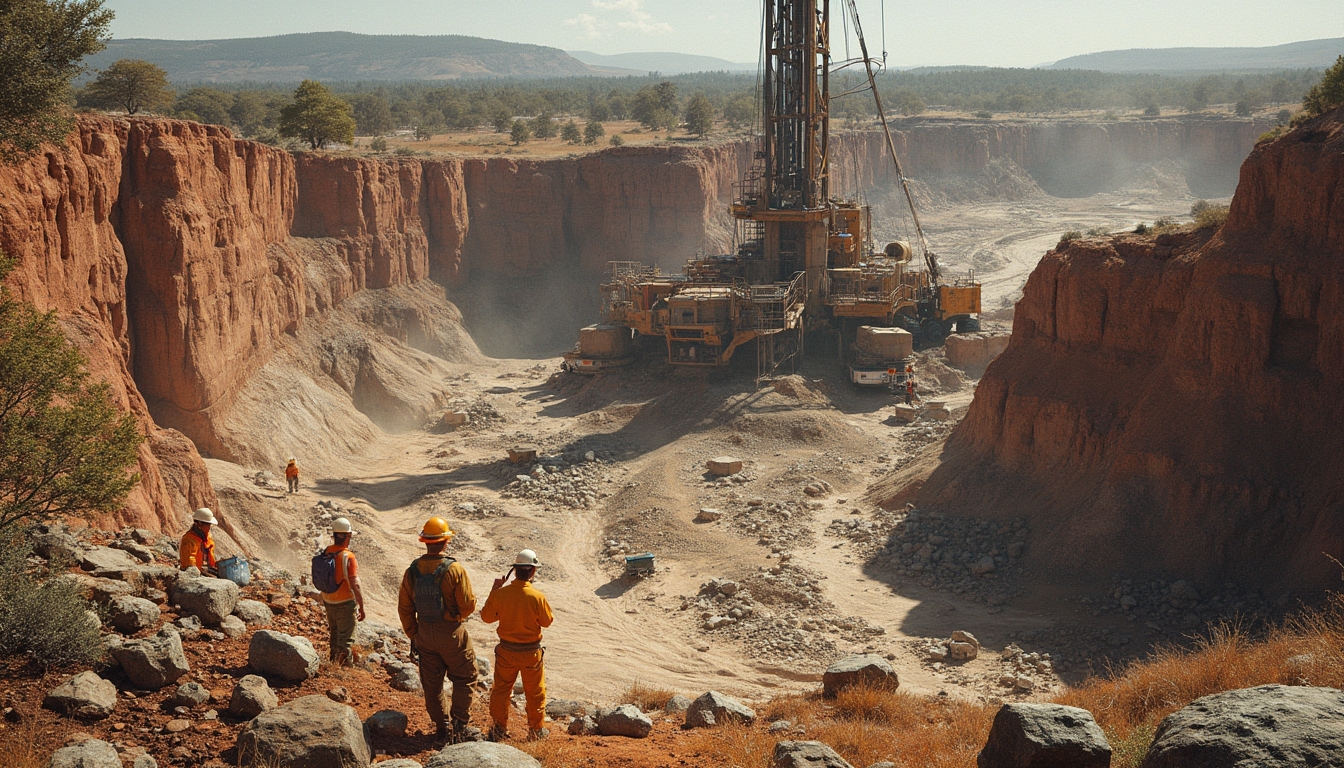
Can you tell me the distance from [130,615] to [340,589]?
1.89 metres

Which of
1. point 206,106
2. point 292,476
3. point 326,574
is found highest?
point 206,106

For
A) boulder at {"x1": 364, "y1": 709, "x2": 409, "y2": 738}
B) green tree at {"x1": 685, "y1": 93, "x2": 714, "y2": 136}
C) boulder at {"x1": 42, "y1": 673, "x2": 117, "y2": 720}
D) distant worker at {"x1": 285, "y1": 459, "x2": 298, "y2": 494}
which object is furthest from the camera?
green tree at {"x1": 685, "y1": 93, "x2": 714, "y2": 136}

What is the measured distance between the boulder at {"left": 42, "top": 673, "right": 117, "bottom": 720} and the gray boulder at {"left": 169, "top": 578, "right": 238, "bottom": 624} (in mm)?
2110

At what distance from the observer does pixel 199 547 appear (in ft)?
40.8

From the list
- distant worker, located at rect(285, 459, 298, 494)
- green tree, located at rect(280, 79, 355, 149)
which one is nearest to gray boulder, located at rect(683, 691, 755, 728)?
distant worker, located at rect(285, 459, 298, 494)

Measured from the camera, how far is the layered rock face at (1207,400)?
1780 cm

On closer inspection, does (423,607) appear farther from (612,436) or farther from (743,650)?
(612,436)

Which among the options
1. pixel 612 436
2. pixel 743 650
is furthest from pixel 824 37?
pixel 743 650

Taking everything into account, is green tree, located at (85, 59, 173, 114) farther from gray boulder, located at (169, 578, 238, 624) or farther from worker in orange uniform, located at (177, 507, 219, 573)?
gray boulder, located at (169, 578, 238, 624)

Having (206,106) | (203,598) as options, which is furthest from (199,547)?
(206,106)

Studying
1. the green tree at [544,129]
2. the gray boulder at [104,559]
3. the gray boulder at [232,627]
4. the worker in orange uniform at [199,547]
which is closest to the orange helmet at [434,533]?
the gray boulder at [232,627]

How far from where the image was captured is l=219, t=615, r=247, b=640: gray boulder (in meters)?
10.7

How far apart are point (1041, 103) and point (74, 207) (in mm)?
143236

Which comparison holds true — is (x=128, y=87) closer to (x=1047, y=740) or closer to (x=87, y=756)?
(x=87, y=756)
